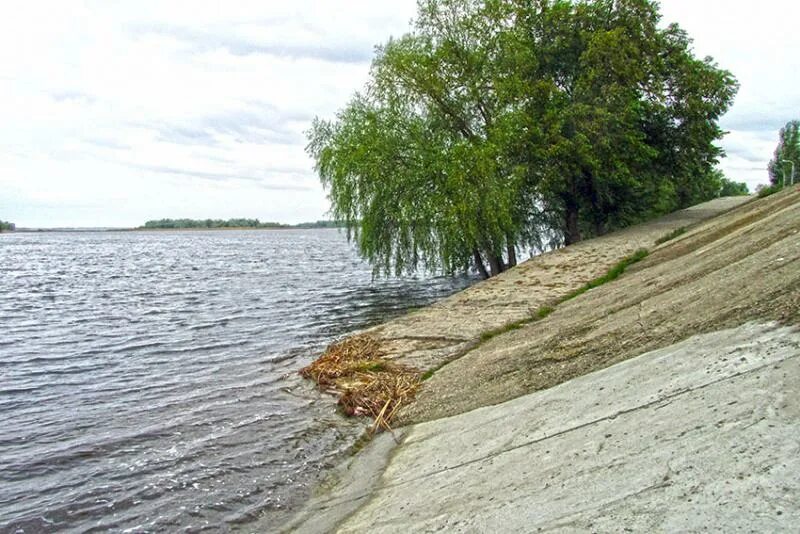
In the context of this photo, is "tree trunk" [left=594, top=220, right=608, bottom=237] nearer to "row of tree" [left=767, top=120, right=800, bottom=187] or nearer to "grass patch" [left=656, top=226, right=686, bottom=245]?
"grass patch" [left=656, top=226, right=686, bottom=245]

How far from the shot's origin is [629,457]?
5.54 meters

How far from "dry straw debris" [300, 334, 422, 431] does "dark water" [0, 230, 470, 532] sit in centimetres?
41

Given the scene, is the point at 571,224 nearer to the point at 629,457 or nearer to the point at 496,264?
the point at 496,264

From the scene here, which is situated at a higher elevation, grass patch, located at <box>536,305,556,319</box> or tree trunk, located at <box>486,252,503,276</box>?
tree trunk, located at <box>486,252,503,276</box>

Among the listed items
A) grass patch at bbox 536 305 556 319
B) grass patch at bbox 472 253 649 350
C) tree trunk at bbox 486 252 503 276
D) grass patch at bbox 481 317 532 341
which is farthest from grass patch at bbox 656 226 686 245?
grass patch at bbox 481 317 532 341

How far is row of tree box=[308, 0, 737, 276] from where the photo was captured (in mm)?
27188

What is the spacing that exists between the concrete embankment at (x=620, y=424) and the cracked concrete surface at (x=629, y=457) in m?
0.02

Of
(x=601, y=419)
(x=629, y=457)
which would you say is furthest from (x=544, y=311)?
(x=629, y=457)

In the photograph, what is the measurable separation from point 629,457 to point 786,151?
336ft

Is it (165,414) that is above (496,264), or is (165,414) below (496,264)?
below

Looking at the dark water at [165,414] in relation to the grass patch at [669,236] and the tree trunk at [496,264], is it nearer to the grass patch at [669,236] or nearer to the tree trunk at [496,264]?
the tree trunk at [496,264]

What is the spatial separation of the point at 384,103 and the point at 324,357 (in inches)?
676

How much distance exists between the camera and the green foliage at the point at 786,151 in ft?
281

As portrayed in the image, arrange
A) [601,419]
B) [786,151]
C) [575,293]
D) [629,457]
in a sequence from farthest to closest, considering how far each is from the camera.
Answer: [786,151] < [575,293] < [601,419] < [629,457]
